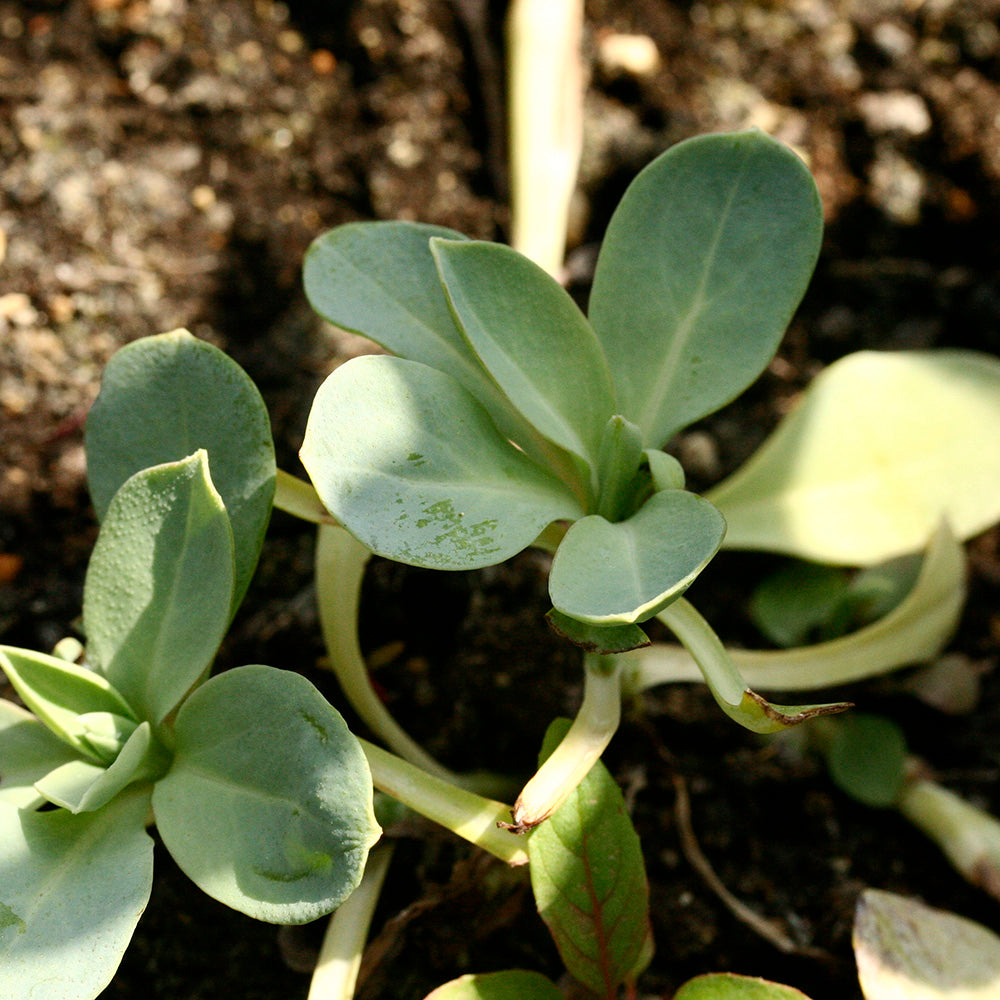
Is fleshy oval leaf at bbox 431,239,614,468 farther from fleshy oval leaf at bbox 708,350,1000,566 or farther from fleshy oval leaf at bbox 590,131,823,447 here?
fleshy oval leaf at bbox 708,350,1000,566

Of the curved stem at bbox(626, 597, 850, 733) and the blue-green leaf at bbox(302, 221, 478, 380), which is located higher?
the blue-green leaf at bbox(302, 221, 478, 380)

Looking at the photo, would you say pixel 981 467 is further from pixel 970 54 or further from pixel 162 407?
pixel 162 407

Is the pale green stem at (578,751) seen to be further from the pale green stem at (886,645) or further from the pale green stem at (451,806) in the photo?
the pale green stem at (886,645)

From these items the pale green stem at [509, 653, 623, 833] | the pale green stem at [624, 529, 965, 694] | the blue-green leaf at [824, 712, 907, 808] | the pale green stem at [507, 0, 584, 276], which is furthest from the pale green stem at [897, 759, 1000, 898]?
the pale green stem at [507, 0, 584, 276]

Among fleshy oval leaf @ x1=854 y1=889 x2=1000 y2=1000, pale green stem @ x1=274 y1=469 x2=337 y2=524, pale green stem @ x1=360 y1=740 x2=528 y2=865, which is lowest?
fleshy oval leaf @ x1=854 y1=889 x2=1000 y2=1000

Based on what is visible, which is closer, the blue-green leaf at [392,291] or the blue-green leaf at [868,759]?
the blue-green leaf at [392,291]

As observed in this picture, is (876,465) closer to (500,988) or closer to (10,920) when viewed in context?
(500,988)

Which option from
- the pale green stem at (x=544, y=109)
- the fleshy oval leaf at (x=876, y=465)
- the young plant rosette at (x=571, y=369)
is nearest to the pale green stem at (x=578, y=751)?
the young plant rosette at (x=571, y=369)

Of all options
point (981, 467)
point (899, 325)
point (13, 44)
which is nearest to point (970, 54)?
point (899, 325)
